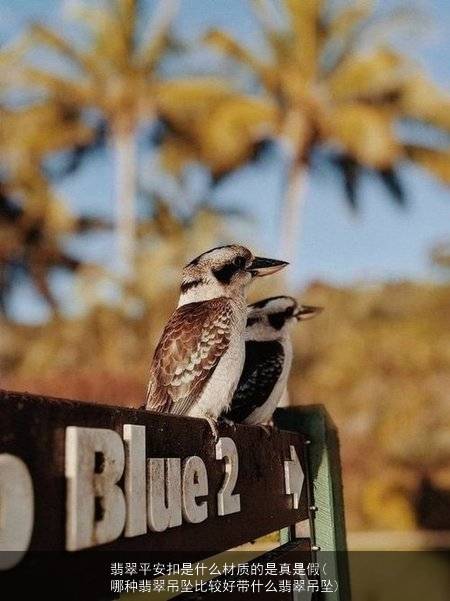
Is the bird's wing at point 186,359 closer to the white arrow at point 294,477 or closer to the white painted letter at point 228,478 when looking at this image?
the white arrow at point 294,477

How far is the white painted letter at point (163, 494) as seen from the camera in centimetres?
128

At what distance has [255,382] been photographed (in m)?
3.36

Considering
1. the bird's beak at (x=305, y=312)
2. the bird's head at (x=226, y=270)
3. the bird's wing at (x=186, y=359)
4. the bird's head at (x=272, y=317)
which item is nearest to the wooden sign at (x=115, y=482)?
the bird's wing at (x=186, y=359)

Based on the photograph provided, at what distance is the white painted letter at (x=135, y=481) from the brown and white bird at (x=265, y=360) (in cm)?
167

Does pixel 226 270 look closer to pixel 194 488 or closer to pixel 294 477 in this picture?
pixel 294 477

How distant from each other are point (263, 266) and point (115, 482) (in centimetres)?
169

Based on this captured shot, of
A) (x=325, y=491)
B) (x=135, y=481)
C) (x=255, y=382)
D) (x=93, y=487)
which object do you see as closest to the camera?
(x=93, y=487)

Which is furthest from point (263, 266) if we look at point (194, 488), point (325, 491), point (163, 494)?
point (163, 494)

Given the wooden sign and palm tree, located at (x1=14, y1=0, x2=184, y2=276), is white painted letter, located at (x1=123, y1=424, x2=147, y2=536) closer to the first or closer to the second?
the wooden sign

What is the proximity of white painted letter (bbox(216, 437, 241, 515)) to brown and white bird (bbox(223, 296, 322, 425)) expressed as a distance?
1196mm

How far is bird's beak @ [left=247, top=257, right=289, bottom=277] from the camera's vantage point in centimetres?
277

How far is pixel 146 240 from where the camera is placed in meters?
20.1

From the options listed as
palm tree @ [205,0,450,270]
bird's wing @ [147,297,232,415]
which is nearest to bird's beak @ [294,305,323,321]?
bird's wing @ [147,297,232,415]

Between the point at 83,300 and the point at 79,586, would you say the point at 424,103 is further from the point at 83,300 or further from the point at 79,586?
the point at 79,586
